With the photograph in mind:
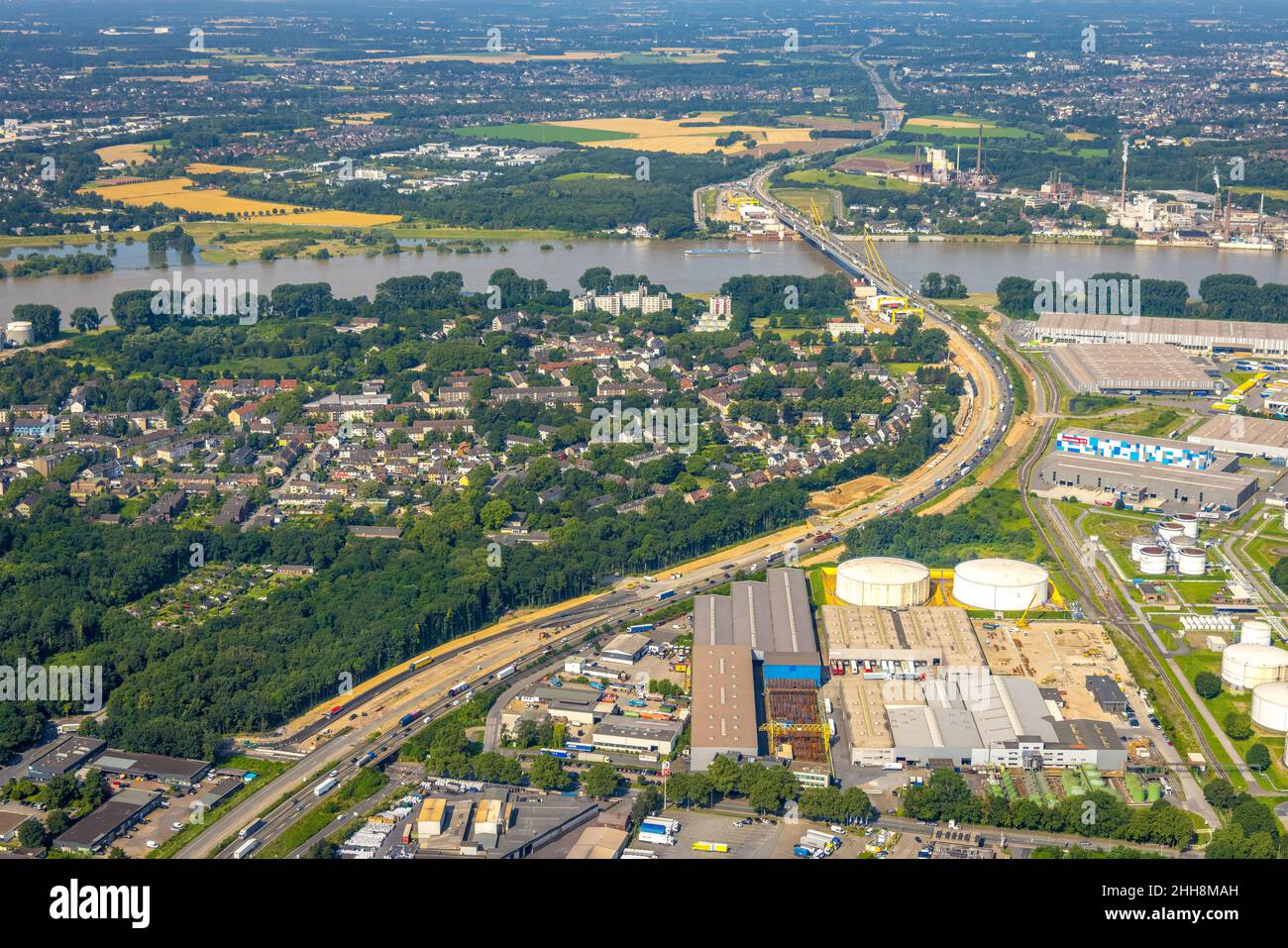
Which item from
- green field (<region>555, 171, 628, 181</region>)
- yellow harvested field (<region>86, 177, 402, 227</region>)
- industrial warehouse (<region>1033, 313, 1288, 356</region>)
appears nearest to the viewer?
industrial warehouse (<region>1033, 313, 1288, 356</region>)

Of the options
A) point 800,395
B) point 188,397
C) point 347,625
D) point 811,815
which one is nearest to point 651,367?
point 800,395

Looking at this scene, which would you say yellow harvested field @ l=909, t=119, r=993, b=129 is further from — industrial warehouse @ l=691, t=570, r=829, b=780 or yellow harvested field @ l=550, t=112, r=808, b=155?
industrial warehouse @ l=691, t=570, r=829, b=780

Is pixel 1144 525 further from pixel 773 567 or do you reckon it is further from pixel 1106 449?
pixel 773 567

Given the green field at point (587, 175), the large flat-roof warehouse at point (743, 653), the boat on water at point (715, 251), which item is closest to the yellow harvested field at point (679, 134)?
the green field at point (587, 175)

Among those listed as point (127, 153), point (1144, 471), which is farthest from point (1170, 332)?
point (127, 153)

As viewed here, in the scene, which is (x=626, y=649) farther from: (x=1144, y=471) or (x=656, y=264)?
(x=656, y=264)

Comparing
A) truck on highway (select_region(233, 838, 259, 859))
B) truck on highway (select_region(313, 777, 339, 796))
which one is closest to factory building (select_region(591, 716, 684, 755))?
truck on highway (select_region(313, 777, 339, 796))
